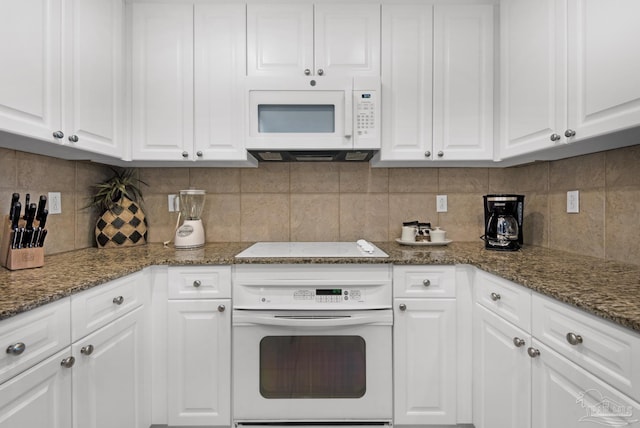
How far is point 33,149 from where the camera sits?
1.43 meters

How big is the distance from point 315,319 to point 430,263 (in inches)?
23.6

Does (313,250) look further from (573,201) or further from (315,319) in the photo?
(573,201)

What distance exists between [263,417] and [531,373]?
3.73 ft

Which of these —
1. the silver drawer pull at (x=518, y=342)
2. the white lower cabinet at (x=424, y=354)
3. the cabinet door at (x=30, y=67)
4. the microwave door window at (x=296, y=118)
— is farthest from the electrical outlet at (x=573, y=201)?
the cabinet door at (x=30, y=67)

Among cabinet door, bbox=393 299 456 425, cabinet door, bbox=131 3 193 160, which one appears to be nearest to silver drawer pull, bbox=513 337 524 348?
cabinet door, bbox=393 299 456 425

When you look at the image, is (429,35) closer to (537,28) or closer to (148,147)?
(537,28)

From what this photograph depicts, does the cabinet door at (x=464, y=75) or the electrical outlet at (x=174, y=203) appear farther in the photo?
the electrical outlet at (x=174, y=203)

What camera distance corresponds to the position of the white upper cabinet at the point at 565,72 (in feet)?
3.47

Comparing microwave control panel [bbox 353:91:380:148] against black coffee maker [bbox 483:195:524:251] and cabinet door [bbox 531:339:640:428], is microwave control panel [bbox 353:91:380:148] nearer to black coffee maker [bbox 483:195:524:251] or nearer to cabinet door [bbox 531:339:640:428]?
black coffee maker [bbox 483:195:524:251]

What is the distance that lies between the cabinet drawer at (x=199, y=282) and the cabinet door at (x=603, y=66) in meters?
1.59

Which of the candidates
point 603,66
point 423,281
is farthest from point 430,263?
point 603,66

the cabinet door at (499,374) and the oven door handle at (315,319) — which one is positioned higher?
the oven door handle at (315,319)

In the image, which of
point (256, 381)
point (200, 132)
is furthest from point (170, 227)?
point (256, 381)

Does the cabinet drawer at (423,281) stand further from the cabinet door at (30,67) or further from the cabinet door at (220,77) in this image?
the cabinet door at (30,67)
